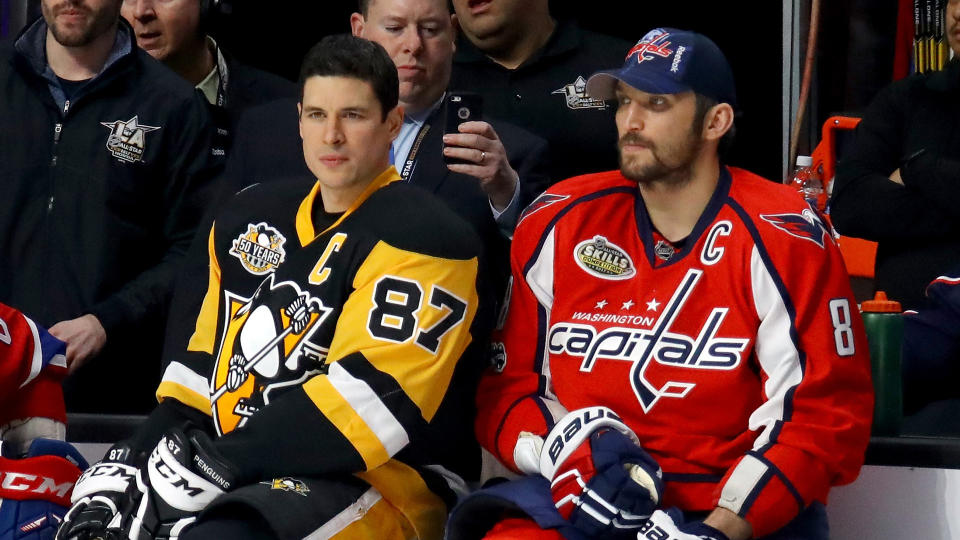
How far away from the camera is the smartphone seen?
10.6 feet

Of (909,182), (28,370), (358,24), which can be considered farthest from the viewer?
(358,24)

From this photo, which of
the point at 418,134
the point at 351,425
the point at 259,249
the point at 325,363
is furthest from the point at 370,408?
the point at 418,134

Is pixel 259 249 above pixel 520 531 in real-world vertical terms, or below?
above

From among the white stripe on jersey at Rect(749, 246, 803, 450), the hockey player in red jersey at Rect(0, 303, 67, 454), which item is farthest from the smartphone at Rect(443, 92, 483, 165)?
the hockey player in red jersey at Rect(0, 303, 67, 454)

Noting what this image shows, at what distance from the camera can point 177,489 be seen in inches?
108

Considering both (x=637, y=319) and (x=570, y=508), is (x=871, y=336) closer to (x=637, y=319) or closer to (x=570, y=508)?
(x=637, y=319)

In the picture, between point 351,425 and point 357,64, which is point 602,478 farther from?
point 357,64

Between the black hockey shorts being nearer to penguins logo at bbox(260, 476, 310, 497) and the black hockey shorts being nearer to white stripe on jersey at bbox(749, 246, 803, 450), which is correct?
penguins logo at bbox(260, 476, 310, 497)

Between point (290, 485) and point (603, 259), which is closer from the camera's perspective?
point (290, 485)

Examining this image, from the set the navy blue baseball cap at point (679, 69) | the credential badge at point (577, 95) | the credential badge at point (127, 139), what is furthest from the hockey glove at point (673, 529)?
the credential badge at point (127, 139)

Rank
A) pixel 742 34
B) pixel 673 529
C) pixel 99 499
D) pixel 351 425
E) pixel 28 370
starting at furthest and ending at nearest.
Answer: pixel 742 34 → pixel 28 370 → pixel 99 499 → pixel 351 425 → pixel 673 529

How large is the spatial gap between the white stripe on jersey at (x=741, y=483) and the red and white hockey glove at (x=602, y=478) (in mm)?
121

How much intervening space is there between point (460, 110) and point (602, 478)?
0.95 meters

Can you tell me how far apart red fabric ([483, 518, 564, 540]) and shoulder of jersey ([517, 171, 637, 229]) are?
61cm
